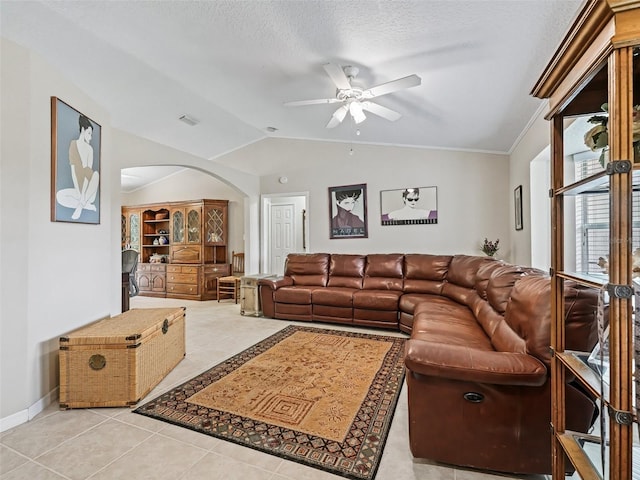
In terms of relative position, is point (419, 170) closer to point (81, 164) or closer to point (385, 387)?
point (385, 387)

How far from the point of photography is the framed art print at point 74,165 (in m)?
2.22

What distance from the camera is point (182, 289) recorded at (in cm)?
642

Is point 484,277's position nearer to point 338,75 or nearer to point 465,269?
point 465,269

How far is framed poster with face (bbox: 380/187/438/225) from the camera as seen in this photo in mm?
4855

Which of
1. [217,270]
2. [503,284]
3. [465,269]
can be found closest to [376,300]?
[465,269]

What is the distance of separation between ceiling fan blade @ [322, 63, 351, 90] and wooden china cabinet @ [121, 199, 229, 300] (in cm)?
474

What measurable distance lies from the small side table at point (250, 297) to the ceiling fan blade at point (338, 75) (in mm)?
3239

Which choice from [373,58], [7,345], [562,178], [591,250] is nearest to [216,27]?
[373,58]

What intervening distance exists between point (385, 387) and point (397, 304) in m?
1.62

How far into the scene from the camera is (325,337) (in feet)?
12.1

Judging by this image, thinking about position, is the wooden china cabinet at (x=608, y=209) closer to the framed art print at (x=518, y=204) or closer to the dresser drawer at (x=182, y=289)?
the framed art print at (x=518, y=204)

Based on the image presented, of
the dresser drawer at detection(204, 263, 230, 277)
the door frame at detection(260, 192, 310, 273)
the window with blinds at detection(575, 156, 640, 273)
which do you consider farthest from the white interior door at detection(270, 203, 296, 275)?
the window with blinds at detection(575, 156, 640, 273)

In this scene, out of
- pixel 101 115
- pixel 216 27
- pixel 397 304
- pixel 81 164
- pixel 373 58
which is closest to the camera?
pixel 216 27

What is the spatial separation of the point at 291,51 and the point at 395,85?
2.87ft
